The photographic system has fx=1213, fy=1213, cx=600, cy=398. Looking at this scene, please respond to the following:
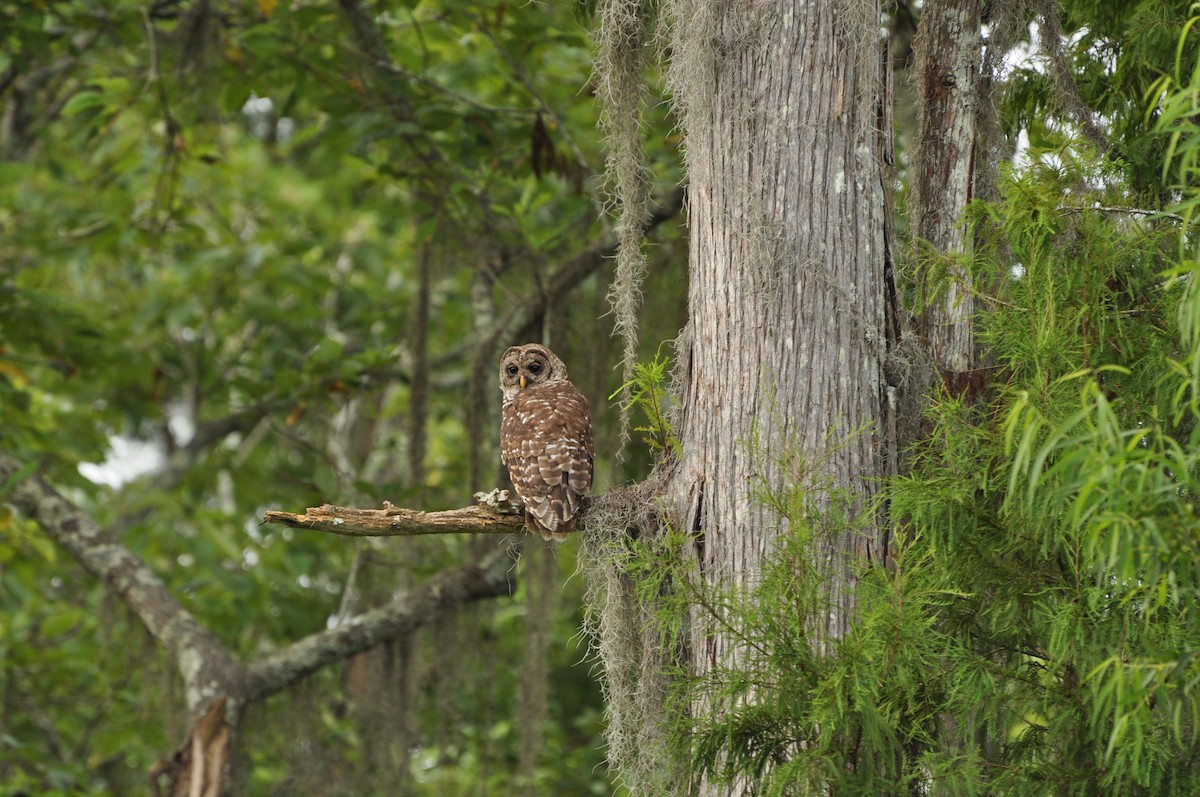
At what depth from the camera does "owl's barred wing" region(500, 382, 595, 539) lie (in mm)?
3500

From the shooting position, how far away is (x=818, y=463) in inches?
109

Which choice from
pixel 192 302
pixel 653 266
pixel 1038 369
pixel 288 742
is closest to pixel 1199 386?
pixel 1038 369

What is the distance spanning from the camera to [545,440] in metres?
3.95

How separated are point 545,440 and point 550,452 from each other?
157mm

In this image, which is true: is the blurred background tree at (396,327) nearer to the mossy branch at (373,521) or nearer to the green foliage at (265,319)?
the green foliage at (265,319)

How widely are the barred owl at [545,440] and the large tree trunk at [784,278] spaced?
1.70 ft

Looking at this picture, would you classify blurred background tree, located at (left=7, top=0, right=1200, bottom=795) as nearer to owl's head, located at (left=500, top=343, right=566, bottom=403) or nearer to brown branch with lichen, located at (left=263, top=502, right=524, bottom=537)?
owl's head, located at (left=500, top=343, right=566, bottom=403)

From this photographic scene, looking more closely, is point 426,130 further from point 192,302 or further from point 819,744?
point 819,744

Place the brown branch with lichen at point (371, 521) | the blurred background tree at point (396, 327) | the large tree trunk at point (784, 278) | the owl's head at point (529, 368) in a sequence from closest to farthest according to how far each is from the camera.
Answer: the blurred background tree at point (396, 327), the large tree trunk at point (784, 278), the brown branch with lichen at point (371, 521), the owl's head at point (529, 368)

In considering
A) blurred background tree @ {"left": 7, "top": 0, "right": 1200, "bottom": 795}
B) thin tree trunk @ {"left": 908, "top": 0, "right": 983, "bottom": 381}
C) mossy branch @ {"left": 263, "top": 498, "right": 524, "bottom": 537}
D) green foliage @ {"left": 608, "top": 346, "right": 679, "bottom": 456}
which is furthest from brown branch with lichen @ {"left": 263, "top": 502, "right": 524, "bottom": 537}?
thin tree trunk @ {"left": 908, "top": 0, "right": 983, "bottom": 381}

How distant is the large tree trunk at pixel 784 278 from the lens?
2.90 m

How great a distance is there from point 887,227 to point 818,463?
0.67 metres

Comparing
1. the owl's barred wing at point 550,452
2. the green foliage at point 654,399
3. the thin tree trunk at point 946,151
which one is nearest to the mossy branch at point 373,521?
the owl's barred wing at point 550,452

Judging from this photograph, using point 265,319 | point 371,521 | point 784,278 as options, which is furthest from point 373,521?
point 265,319
